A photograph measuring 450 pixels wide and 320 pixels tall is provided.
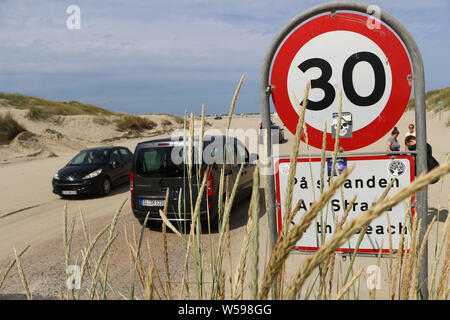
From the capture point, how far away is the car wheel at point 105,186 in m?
12.1

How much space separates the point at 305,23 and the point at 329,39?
18cm

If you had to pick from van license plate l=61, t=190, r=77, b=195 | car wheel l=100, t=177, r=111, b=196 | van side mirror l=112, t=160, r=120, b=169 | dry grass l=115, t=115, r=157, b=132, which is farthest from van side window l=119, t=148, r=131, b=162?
dry grass l=115, t=115, r=157, b=132

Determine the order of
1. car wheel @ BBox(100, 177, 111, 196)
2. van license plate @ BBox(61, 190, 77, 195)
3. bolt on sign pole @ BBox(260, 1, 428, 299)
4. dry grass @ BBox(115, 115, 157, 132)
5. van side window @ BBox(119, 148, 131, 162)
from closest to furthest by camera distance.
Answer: bolt on sign pole @ BBox(260, 1, 428, 299) → van license plate @ BBox(61, 190, 77, 195) → car wheel @ BBox(100, 177, 111, 196) → van side window @ BBox(119, 148, 131, 162) → dry grass @ BBox(115, 115, 157, 132)

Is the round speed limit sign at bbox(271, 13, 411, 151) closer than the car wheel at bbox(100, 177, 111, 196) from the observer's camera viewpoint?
Yes

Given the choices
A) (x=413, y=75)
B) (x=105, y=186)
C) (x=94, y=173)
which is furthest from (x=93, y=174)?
(x=413, y=75)

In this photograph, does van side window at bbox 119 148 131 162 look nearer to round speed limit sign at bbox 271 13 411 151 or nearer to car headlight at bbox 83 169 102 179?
car headlight at bbox 83 169 102 179

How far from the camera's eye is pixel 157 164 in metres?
7.84

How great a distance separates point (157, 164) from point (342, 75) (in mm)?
5987

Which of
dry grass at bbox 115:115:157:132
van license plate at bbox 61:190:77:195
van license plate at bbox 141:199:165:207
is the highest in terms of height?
dry grass at bbox 115:115:157:132

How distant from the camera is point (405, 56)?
2129 mm

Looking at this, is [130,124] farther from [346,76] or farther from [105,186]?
[346,76]

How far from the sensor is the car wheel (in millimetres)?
12125
